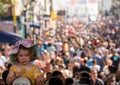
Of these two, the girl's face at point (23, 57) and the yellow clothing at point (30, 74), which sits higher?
the girl's face at point (23, 57)

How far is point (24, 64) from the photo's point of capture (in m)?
5.36

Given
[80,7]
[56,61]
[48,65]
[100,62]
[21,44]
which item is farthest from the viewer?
[80,7]

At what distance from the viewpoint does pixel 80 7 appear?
102 meters

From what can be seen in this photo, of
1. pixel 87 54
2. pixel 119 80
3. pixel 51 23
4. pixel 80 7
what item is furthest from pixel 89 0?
pixel 119 80

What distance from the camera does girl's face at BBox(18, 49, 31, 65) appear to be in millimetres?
5266

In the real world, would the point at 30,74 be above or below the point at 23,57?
below

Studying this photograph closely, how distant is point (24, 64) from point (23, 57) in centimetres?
10

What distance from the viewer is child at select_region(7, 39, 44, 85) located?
523 centimetres

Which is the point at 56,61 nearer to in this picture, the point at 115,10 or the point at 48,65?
the point at 48,65

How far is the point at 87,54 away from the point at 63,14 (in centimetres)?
4290

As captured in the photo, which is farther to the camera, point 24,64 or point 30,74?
point 24,64

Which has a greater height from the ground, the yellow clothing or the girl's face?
the girl's face

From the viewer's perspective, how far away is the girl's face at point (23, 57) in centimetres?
527

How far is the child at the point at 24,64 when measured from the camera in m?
5.23
